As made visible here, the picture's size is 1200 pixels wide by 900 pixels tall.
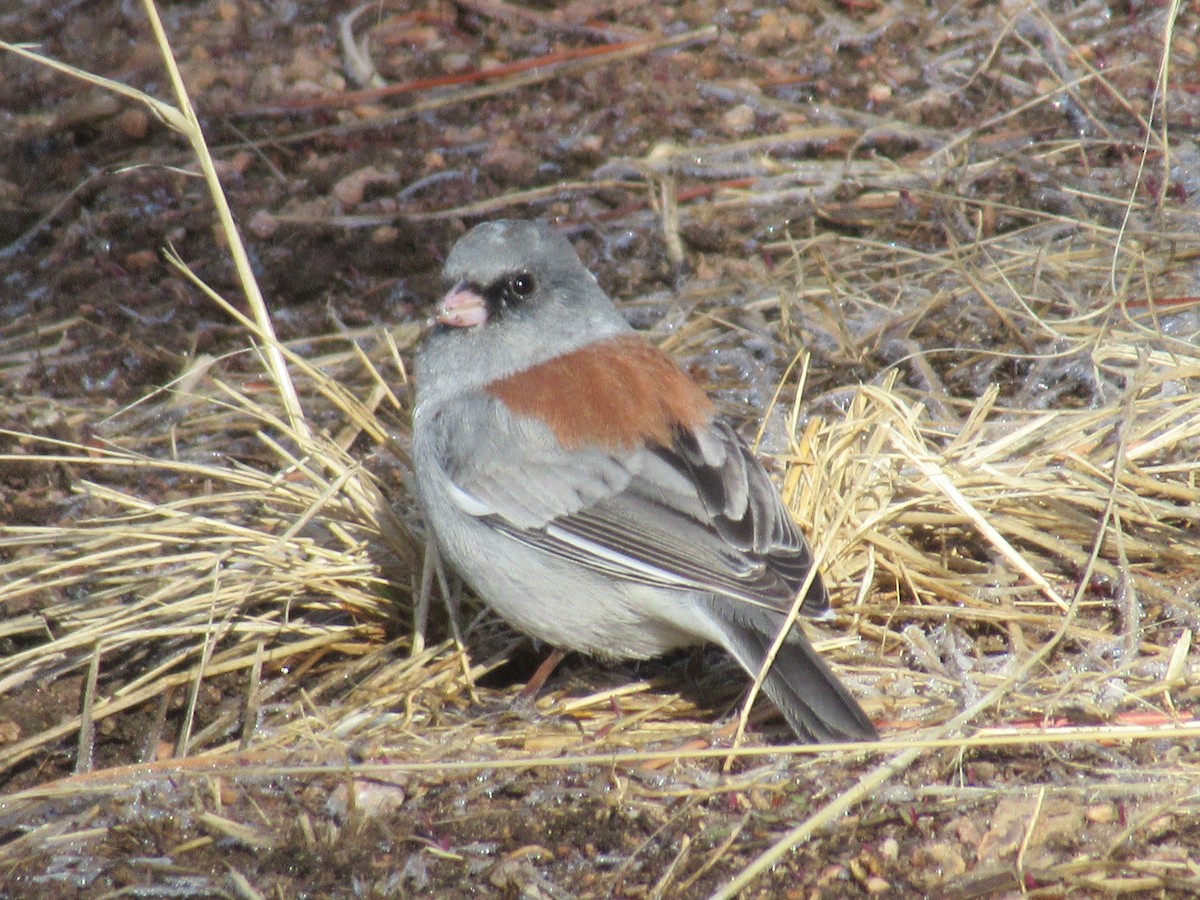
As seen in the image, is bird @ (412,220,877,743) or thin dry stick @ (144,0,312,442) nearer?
bird @ (412,220,877,743)

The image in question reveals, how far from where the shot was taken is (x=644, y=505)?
3258 millimetres

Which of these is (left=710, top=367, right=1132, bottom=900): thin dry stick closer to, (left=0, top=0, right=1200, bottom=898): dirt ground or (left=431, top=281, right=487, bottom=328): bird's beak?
(left=0, top=0, right=1200, bottom=898): dirt ground

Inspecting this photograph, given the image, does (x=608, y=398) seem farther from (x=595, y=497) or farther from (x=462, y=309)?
(x=462, y=309)

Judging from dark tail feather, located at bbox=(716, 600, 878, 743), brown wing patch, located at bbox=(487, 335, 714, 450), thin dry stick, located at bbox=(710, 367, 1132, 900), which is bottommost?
thin dry stick, located at bbox=(710, 367, 1132, 900)

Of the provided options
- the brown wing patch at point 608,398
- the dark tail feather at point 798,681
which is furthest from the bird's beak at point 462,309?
the dark tail feather at point 798,681

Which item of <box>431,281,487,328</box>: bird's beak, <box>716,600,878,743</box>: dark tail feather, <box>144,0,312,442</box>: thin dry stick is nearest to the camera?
<box>716,600,878,743</box>: dark tail feather

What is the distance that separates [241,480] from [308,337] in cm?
127

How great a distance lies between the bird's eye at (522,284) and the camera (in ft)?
12.2

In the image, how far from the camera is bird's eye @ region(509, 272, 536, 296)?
3719mm

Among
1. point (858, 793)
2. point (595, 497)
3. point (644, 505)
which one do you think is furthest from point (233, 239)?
point (858, 793)

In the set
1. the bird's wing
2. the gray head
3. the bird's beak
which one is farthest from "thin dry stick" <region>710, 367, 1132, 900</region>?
the bird's beak

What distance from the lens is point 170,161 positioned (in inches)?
220

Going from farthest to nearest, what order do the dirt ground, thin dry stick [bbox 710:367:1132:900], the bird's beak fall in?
the bird's beak, the dirt ground, thin dry stick [bbox 710:367:1132:900]

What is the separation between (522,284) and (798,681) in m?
1.43
